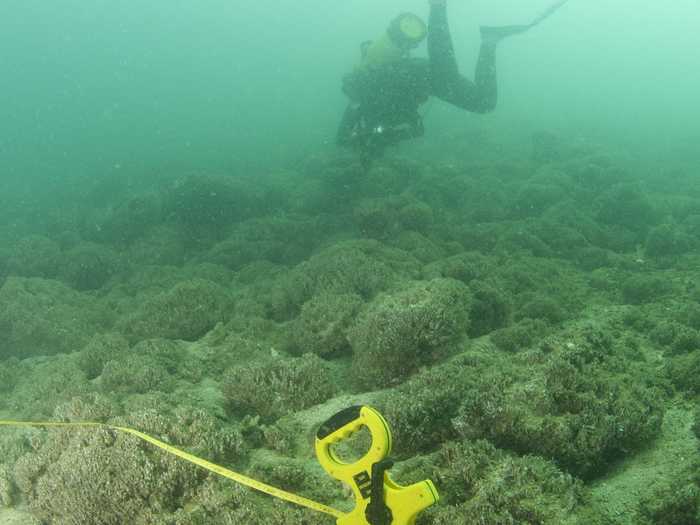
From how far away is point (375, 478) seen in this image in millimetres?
2631

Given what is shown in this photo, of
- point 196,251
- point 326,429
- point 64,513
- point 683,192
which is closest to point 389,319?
point 326,429

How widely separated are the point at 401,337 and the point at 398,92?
9.83m

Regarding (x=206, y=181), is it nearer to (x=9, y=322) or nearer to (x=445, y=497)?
(x=9, y=322)

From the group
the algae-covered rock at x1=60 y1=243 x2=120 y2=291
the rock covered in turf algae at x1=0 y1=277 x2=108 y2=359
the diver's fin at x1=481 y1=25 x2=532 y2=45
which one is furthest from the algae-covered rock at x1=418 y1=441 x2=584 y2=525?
the diver's fin at x1=481 y1=25 x2=532 y2=45

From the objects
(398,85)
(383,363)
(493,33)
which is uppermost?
(493,33)

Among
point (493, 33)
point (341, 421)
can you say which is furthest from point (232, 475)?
point (493, 33)

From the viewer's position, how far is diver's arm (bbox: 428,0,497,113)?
14.3 meters

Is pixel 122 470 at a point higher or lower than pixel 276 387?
higher

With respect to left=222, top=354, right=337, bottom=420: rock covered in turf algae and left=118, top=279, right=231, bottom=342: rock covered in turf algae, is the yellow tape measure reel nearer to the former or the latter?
left=222, top=354, right=337, bottom=420: rock covered in turf algae

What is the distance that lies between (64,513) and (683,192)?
21.0 m

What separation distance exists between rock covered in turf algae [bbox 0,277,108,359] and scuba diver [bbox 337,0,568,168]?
8.09 metres

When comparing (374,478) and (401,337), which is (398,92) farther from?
(374,478)

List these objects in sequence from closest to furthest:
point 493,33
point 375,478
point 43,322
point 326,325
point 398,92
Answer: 1. point 375,478
2. point 326,325
3. point 43,322
4. point 398,92
5. point 493,33

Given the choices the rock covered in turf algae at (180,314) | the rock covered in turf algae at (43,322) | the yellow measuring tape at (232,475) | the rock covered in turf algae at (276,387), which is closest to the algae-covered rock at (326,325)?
the rock covered in turf algae at (276,387)
